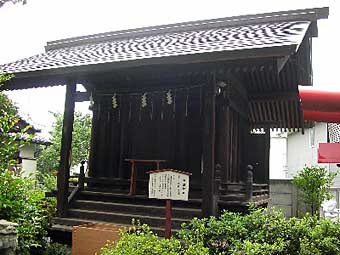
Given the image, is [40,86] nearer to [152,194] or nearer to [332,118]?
[152,194]

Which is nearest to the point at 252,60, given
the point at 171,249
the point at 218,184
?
the point at 218,184

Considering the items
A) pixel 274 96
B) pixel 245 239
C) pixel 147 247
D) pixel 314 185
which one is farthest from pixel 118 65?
pixel 314 185

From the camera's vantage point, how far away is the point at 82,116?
3100cm

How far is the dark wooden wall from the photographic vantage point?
9.84 metres

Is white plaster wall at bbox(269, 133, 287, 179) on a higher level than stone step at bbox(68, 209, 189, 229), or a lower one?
higher

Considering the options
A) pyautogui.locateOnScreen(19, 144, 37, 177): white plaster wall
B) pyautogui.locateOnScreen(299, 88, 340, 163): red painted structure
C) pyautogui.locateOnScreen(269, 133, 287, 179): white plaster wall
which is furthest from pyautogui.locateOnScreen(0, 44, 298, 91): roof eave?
pyautogui.locateOnScreen(269, 133, 287, 179): white plaster wall

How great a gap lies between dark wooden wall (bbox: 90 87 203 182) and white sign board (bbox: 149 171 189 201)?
110 inches

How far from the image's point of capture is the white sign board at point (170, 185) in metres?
6.82

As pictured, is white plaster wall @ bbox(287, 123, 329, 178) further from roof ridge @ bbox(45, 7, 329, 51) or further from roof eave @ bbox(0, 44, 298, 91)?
roof eave @ bbox(0, 44, 298, 91)

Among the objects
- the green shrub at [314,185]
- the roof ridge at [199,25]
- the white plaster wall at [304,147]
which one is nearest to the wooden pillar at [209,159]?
the roof ridge at [199,25]

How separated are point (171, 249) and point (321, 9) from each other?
316 inches

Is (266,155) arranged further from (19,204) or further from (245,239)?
(19,204)

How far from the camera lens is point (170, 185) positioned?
22.6ft

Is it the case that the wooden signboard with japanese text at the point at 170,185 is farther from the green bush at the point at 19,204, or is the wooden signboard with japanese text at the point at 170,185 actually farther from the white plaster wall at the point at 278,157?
the white plaster wall at the point at 278,157
